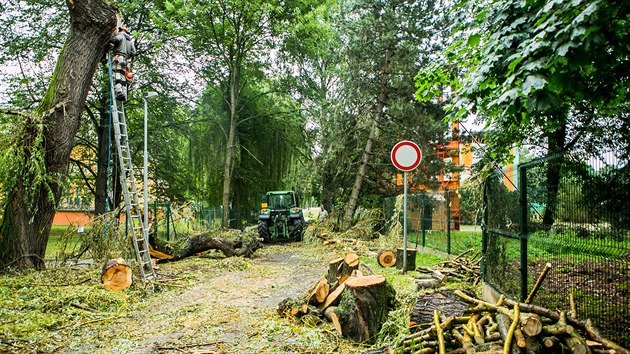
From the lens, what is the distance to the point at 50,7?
1753cm

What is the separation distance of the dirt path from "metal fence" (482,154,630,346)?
2253 mm

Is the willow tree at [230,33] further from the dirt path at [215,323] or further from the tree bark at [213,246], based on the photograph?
the dirt path at [215,323]

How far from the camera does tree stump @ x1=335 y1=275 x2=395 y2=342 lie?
5.02 m

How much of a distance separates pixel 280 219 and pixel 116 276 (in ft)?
36.5

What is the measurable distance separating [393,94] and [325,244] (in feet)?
23.9

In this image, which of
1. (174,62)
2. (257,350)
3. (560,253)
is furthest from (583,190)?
(174,62)

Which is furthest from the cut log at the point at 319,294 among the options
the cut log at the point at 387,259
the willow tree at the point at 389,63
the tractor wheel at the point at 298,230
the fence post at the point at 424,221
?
the willow tree at the point at 389,63

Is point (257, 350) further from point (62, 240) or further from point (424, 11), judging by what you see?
point (424, 11)

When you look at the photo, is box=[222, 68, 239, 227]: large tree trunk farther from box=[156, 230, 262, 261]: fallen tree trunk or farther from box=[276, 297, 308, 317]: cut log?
box=[276, 297, 308, 317]: cut log

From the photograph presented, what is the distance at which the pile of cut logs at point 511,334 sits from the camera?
118 inches

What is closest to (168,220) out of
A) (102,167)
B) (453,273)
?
(102,167)

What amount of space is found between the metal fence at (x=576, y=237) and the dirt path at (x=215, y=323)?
2.25 m

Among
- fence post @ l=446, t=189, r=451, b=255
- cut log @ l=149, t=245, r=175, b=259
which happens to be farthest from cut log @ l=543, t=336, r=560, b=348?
cut log @ l=149, t=245, r=175, b=259

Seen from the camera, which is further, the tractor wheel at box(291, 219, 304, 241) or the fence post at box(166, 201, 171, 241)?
the tractor wheel at box(291, 219, 304, 241)
